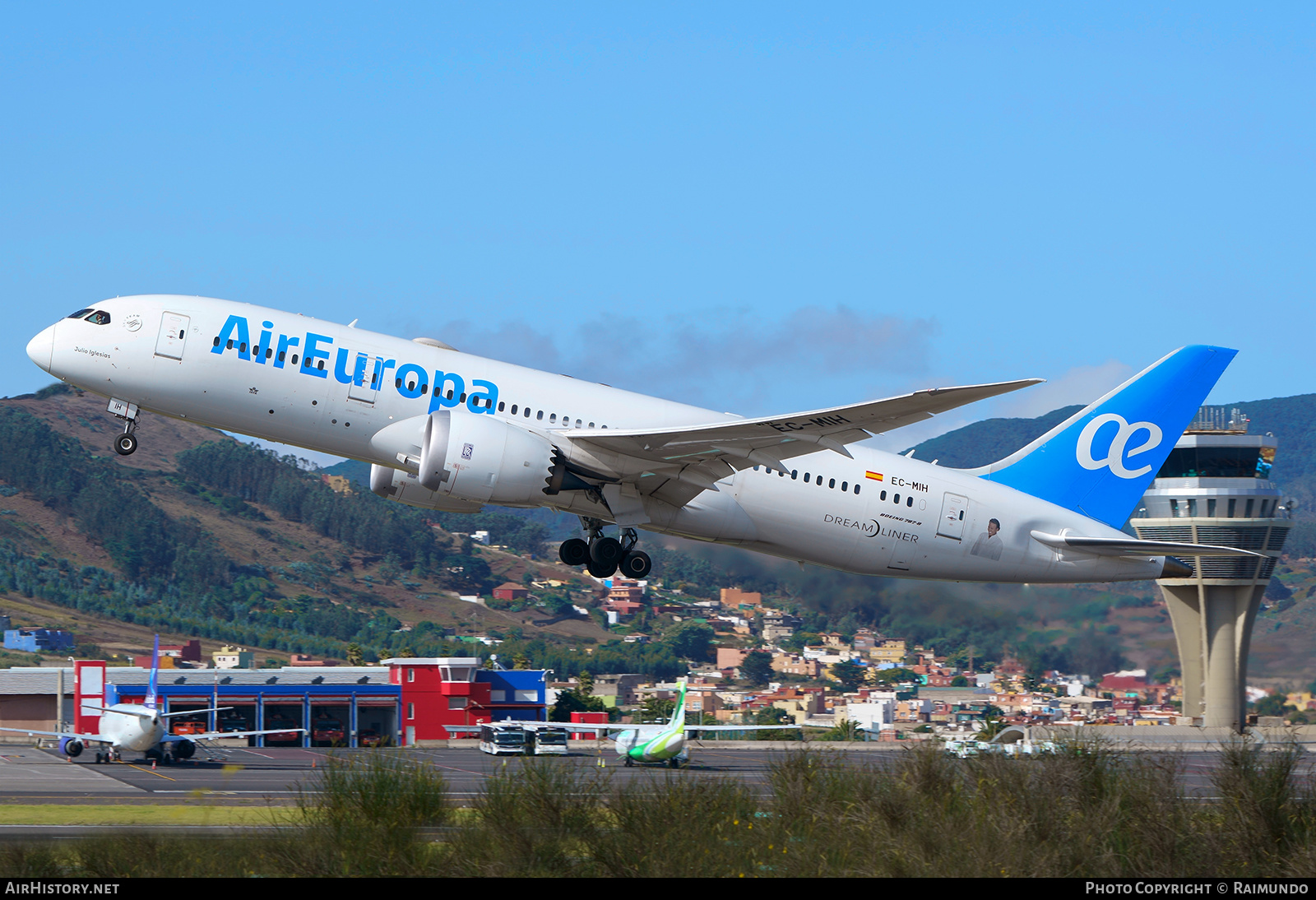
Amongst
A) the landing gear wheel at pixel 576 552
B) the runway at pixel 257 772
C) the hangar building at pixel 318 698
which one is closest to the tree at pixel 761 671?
the hangar building at pixel 318 698

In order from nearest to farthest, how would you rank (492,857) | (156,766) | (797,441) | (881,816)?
(492,857), (881,816), (797,441), (156,766)

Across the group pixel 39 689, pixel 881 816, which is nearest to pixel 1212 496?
pixel 881 816

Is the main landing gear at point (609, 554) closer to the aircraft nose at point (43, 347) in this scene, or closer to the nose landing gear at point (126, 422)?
the nose landing gear at point (126, 422)

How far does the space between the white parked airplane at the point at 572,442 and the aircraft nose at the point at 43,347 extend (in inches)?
1.9

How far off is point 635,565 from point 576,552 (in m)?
1.67

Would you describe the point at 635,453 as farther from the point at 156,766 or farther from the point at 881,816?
the point at 156,766

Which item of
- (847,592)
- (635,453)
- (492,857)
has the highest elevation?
(635,453)

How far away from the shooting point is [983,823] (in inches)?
878

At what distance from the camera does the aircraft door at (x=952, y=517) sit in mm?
34688

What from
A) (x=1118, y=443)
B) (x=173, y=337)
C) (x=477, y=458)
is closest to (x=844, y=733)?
(x=1118, y=443)

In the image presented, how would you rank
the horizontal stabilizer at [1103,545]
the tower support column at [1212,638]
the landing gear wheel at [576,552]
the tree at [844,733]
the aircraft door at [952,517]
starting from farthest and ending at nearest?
1. the tower support column at [1212,638]
2. the tree at [844,733]
3. the aircraft door at [952,517]
4. the horizontal stabilizer at [1103,545]
5. the landing gear wheel at [576,552]

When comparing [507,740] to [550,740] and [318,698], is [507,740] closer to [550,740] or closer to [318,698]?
[550,740]

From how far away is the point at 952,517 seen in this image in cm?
3481

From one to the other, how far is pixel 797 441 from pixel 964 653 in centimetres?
1718
